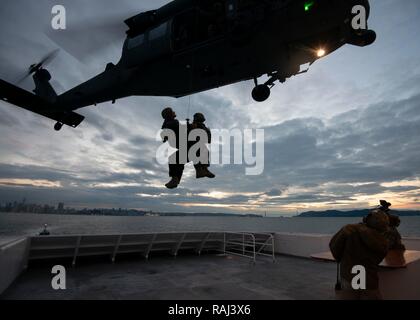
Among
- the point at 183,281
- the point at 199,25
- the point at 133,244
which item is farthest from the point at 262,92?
the point at 133,244

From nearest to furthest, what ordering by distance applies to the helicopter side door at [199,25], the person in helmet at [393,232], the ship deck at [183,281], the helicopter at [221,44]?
the person in helmet at [393,232] < the ship deck at [183,281] < the helicopter at [221,44] < the helicopter side door at [199,25]

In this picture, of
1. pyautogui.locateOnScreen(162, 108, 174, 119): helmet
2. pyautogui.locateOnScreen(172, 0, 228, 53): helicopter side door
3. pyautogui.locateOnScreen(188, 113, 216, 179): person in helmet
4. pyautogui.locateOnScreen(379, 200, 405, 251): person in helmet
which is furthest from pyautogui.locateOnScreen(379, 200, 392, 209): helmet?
pyautogui.locateOnScreen(172, 0, 228, 53): helicopter side door

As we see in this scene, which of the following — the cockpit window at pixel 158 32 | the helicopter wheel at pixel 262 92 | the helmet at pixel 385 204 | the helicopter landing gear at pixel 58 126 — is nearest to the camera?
the helmet at pixel 385 204

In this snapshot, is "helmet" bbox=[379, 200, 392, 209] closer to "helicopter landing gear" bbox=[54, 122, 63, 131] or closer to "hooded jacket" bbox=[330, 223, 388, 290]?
"hooded jacket" bbox=[330, 223, 388, 290]

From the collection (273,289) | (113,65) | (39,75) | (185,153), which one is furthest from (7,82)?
(273,289)

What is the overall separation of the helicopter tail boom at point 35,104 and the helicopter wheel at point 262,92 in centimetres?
777

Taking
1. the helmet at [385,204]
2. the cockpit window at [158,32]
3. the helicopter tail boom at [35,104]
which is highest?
the cockpit window at [158,32]

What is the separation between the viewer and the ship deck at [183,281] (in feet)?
20.8

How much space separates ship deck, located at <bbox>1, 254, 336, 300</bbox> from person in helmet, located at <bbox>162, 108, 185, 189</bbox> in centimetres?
301

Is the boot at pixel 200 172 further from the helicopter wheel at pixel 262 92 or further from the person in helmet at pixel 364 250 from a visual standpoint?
the helicopter wheel at pixel 262 92

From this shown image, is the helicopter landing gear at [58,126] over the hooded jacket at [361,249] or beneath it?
over

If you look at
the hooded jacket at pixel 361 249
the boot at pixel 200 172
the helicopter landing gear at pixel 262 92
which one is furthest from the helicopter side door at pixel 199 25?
the hooded jacket at pixel 361 249

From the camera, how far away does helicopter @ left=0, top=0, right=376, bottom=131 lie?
22.6 feet

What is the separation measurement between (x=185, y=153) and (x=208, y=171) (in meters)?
0.57
